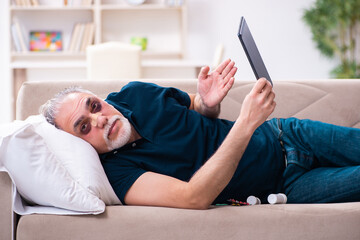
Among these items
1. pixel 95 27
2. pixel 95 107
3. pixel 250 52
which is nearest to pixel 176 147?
pixel 95 107

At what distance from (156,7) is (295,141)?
3593 mm

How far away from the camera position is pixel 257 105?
1259 mm

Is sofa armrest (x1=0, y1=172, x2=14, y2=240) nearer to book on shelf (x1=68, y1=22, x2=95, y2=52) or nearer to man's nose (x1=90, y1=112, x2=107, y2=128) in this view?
man's nose (x1=90, y1=112, x2=107, y2=128)

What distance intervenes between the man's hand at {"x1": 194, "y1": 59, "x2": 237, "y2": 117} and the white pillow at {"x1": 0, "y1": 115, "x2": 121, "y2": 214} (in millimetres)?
489

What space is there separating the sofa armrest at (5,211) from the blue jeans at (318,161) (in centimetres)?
84

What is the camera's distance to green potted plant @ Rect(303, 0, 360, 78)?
4883 mm

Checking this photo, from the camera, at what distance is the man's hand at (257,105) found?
4.12ft

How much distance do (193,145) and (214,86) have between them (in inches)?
9.3

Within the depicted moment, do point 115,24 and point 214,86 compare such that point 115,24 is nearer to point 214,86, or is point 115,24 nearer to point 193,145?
point 214,86

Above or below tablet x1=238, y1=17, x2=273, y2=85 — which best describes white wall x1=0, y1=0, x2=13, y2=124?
below

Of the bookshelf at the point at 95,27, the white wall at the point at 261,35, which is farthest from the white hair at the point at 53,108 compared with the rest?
the white wall at the point at 261,35

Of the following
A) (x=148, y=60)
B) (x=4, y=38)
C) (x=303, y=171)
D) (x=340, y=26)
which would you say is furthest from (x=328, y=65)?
(x=303, y=171)

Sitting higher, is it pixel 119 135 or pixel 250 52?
pixel 250 52

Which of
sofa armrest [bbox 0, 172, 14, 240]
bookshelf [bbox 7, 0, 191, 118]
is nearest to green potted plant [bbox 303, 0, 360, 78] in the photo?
bookshelf [bbox 7, 0, 191, 118]
